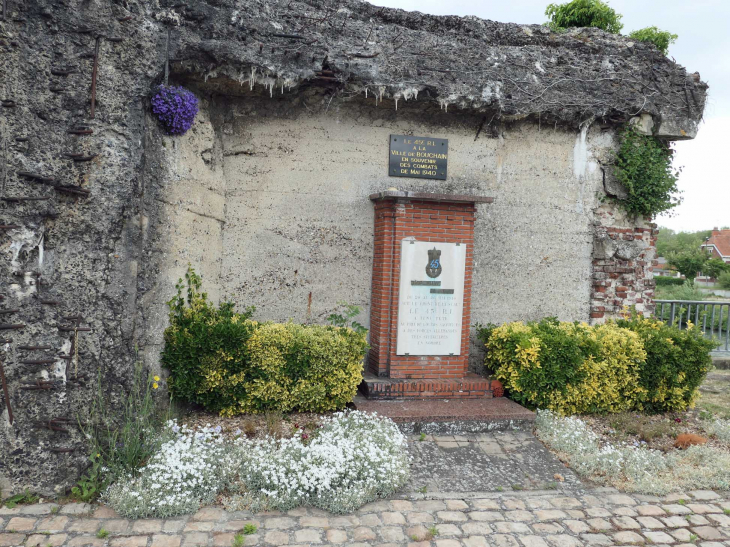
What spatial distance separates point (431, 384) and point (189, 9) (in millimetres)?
4761

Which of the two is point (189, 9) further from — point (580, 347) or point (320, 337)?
point (580, 347)

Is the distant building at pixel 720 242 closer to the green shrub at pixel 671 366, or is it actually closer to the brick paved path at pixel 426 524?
the green shrub at pixel 671 366

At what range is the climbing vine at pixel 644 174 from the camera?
22.3ft

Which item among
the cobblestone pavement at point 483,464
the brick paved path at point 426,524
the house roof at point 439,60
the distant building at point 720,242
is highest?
the distant building at point 720,242

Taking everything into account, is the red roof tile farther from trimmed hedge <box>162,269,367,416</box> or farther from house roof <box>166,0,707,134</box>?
trimmed hedge <box>162,269,367,416</box>

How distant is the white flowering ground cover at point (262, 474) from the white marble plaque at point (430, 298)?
1614mm

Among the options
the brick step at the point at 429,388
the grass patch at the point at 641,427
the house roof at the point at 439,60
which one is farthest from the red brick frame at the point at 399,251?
the grass patch at the point at 641,427

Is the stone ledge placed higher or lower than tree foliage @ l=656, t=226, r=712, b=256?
lower

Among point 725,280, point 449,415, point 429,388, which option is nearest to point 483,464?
point 449,415

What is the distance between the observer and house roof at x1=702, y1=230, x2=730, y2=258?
167ft

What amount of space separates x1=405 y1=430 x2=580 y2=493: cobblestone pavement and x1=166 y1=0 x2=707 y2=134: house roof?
153 inches

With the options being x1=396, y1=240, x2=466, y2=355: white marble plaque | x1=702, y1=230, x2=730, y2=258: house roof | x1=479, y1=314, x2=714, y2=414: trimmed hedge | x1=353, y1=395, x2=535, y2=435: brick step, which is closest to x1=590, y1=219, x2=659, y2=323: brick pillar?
x1=479, y1=314, x2=714, y2=414: trimmed hedge

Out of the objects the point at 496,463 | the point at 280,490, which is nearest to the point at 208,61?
the point at 280,490

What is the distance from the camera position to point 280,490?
3896mm
